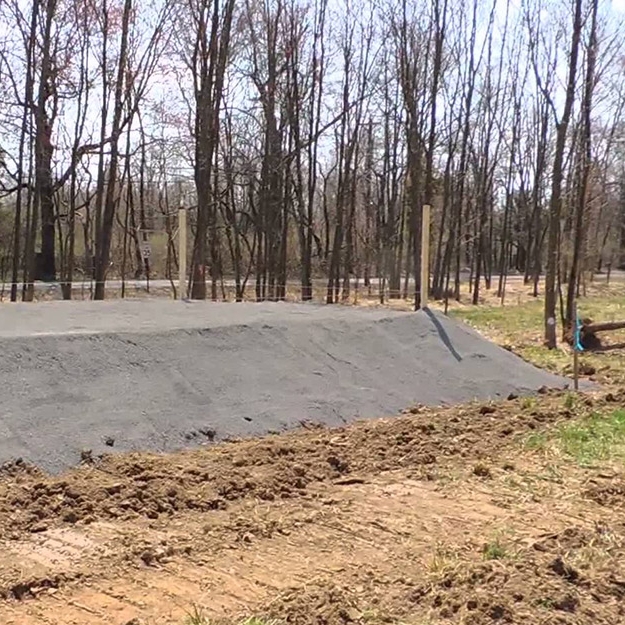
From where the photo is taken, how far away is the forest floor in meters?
4.04

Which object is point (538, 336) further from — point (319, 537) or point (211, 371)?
point (319, 537)

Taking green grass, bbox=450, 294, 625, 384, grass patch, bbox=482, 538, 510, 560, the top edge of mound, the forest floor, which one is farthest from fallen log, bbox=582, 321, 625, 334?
grass patch, bbox=482, 538, 510, 560

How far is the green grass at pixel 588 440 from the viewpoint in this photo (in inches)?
299

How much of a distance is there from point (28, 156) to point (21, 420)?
2008 cm

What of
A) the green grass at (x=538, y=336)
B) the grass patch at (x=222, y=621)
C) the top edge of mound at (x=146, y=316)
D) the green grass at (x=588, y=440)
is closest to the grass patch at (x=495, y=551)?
the grass patch at (x=222, y=621)

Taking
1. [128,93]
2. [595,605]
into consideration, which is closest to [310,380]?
[595,605]

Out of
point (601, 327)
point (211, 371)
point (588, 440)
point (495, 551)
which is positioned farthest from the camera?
point (601, 327)

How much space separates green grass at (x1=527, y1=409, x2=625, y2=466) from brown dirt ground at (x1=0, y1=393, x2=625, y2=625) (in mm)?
336

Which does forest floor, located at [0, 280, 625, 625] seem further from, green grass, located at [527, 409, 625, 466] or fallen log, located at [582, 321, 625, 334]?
fallen log, located at [582, 321, 625, 334]

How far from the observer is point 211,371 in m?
8.96

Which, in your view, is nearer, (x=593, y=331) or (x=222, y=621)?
(x=222, y=621)

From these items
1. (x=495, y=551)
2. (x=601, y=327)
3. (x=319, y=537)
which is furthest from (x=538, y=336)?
(x=495, y=551)

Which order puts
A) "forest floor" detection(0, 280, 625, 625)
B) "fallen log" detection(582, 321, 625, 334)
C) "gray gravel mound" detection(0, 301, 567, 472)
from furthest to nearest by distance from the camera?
"fallen log" detection(582, 321, 625, 334)
"gray gravel mound" detection(0, 301, 567, 472)
"forest floor" detection(0, 280, 625, 625)

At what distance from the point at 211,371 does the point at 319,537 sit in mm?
A: 4004
